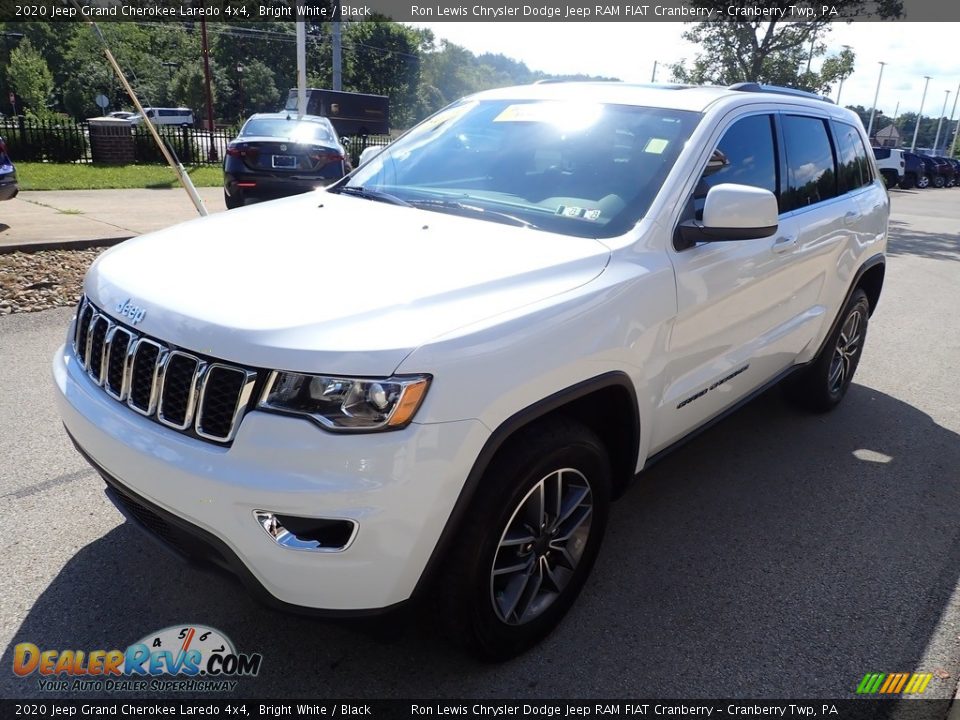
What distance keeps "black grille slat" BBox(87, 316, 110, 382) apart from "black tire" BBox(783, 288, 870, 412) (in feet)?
12.2

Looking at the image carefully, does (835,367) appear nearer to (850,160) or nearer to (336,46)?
(850,160)

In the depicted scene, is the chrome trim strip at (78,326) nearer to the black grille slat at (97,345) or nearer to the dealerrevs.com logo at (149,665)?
the black grille slat at (97,345)

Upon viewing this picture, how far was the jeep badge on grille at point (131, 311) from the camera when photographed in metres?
2.23

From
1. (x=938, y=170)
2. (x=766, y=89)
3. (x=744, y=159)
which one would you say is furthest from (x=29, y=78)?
(x=744, y=159)

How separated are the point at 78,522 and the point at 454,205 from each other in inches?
82.9

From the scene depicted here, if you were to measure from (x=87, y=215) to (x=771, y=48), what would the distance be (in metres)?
18.0

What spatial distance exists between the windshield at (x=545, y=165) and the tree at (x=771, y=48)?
19231 mm

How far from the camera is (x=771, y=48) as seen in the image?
2031cm

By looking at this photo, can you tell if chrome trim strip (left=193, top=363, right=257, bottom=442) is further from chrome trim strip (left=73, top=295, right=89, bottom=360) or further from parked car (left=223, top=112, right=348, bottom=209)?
parked car (left=223, top=112, right=348, bottom=209)

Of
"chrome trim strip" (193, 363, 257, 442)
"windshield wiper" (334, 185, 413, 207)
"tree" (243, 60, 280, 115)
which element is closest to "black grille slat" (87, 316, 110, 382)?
"chrome trim strip" (193, 363, 257, 442)

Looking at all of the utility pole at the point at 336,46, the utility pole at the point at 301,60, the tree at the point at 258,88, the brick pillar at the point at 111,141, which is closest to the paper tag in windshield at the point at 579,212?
the utility pole at the point at 301,60

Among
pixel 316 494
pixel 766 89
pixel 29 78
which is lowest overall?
pixel 316 494

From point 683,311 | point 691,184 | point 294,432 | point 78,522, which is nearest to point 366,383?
point 294,432

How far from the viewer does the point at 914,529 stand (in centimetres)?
363
